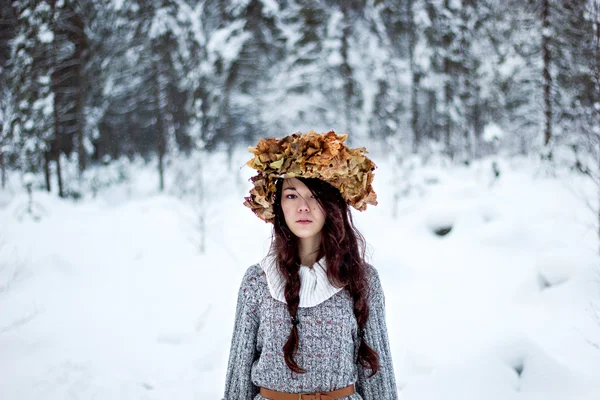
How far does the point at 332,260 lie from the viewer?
5.74ft

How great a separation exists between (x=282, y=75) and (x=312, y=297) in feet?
53.5

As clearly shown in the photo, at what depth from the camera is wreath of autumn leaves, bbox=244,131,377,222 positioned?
1.65 metres

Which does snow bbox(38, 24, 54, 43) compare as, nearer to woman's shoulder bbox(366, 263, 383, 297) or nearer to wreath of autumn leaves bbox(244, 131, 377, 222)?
wreath of autumn leaves bbox(244, 131, 377, 222)

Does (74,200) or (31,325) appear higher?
(74,200)

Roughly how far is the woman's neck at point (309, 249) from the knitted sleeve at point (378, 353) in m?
0.26

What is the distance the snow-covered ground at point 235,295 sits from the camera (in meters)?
3.47

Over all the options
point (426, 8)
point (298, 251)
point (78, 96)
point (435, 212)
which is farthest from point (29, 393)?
point (426, 8)

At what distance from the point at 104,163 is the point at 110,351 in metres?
11.7

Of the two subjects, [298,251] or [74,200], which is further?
[74,200]

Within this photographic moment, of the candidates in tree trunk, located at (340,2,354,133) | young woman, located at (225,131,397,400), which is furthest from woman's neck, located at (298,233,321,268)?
tree trunk, located at (340,2,354,133)

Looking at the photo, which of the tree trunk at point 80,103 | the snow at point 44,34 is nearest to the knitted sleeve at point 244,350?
the snow at point 44,34

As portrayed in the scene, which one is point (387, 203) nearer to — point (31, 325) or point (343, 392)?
point (31, 325)

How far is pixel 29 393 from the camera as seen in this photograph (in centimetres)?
343

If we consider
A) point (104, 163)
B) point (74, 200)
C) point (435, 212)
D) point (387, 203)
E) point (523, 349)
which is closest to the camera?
point (523, 349)
